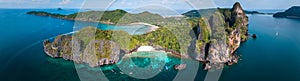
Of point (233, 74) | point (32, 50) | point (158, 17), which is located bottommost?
point (233, 74)

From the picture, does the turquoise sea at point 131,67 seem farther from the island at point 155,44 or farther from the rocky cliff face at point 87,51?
the island at point 155,44

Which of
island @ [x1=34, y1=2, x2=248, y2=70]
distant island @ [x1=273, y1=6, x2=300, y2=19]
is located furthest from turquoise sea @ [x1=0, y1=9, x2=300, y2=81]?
distant island @ [x1=273, y1=6, x2=300, y2=19]

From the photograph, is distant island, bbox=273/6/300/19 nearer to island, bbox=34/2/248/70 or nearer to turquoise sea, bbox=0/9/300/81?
turquoise sea, bbox=0/9/300/81

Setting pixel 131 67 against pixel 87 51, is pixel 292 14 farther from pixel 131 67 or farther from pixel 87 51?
pixel 87 51

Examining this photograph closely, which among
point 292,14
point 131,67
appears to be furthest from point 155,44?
point 292,14

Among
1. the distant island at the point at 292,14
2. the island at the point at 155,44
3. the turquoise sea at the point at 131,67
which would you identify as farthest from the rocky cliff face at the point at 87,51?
the distant island at the point at 292,14

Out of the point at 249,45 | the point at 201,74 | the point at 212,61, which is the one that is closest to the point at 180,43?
the point at 212,61

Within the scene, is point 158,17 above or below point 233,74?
above

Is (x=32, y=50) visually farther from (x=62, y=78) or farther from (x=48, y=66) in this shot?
(x=62, y=78)

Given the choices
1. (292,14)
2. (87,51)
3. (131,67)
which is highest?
(292,14)
